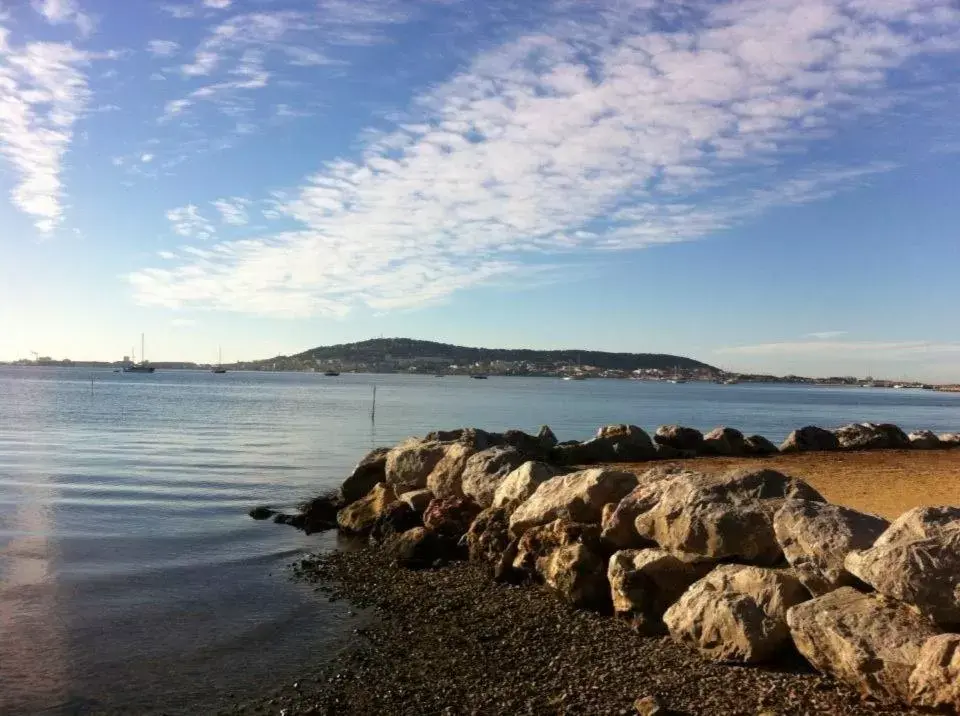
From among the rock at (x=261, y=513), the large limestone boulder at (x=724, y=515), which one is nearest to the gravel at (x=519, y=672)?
the large limestone boulder at (x=724, y=515)

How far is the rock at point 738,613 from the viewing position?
283 inches

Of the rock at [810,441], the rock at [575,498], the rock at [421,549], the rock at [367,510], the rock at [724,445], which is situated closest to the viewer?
the rock at [575,498]

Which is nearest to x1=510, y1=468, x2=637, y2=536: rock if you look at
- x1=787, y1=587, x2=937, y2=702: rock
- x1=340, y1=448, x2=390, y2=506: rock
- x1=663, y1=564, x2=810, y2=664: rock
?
x1=663, y1=564, x2=810, y2=664: rock

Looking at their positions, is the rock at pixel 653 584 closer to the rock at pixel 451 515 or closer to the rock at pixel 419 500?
the rock at pixel 451 515

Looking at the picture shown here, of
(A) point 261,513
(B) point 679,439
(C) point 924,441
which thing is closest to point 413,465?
(A) point 261,513

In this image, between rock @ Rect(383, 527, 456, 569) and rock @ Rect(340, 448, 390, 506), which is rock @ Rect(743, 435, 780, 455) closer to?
rock @ Rect(340, 448, 390, 506)

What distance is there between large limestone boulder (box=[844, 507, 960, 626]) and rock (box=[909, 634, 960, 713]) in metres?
0.31

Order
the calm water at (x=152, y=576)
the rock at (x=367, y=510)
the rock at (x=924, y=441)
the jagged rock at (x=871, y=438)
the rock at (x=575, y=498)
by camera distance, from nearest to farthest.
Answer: the calm water at (x=152, y=576) → the rock at (x=575, y=498) → the rock at (x=367, y=510) → the jagged rock at (x=871, y=438) → the rock at (x=924, y=441)

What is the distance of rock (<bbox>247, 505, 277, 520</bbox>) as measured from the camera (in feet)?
55.5

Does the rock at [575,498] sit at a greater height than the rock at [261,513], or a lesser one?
greater

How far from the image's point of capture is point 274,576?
12188mm

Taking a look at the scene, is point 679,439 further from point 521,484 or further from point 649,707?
point 649,707

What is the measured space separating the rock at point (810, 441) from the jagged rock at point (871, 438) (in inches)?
14.9

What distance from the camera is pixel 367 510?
15812 millimetres
